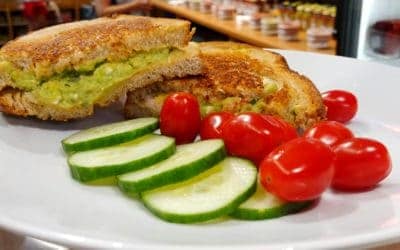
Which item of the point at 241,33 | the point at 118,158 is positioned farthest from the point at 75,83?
the point at 241,33

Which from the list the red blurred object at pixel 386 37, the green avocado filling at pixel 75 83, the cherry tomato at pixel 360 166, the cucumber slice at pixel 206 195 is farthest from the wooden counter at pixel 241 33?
the cucumber slice at pixel 206 195

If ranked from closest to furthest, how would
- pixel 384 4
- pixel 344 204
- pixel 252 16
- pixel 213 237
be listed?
pixel 213 237 → pixel 344 204 → pixel 384 4 → pixel 252 16

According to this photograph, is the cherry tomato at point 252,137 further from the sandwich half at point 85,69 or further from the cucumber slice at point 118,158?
the sandwich half at point 85,69

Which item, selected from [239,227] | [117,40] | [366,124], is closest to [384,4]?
[366,124]

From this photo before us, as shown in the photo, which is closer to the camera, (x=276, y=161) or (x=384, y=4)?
(x=276, y=161)

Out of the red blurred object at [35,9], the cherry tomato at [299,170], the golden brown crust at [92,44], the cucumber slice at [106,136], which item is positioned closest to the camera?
the cherry tomato at [299,170]

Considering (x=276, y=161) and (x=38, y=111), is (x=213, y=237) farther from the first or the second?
(x=38, y=111)

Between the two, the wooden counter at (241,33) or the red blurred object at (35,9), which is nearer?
the wooden counter at (241,33)
